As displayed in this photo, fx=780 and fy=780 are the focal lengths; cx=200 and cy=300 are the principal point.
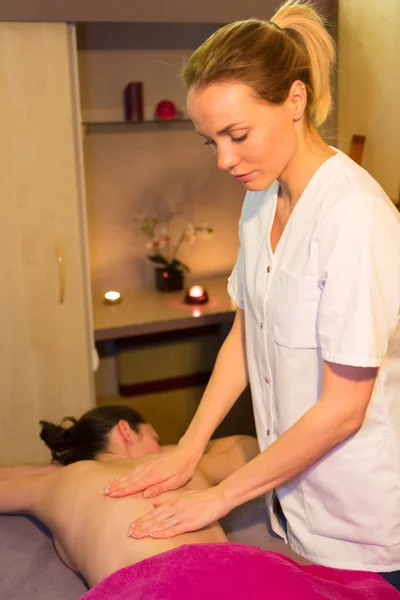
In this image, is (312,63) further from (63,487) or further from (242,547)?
(63,487)

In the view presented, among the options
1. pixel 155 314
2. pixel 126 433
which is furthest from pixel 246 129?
pixel 155 314

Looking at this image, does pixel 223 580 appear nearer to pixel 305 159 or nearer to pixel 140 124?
pixel 305 159

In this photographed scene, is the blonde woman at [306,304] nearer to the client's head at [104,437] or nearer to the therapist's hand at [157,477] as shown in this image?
the therapist's hand at [157,477]

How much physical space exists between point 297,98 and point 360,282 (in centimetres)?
35

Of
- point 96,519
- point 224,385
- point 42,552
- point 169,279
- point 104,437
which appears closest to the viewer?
point 96,519

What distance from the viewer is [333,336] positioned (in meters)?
1.30

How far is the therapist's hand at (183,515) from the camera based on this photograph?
4.82 ft

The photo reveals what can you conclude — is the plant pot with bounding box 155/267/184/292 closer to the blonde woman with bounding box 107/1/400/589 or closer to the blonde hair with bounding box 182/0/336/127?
the blonde woman with bounding box 107/1/400/589

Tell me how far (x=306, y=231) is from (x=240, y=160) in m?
0.18

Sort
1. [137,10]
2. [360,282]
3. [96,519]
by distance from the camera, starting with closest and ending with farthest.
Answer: [360,282]
[96,519]
[137,10]

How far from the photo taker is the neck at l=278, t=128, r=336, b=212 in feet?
4.60

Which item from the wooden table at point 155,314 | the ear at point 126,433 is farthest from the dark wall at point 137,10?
the ear at point 126,433

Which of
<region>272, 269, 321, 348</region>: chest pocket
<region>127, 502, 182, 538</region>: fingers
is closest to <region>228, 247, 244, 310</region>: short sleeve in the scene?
<region>272, 269, 321, 348</region>: chest pocket

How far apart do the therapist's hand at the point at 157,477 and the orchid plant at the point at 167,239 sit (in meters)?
1.74
